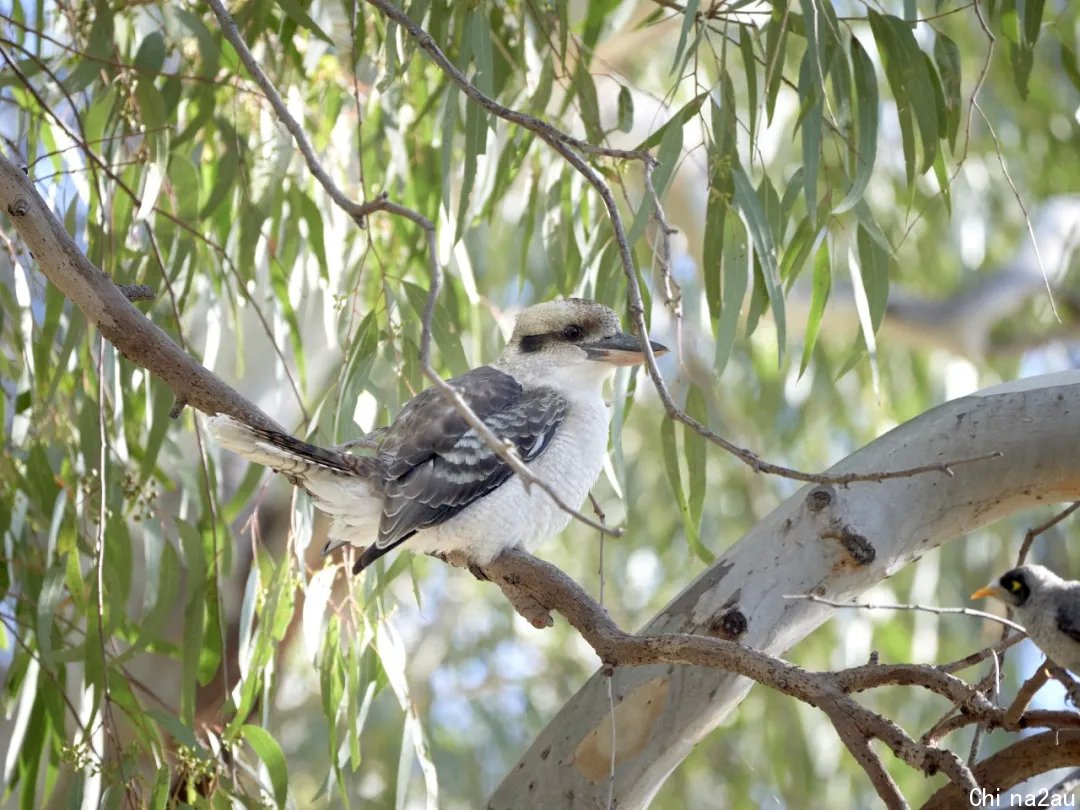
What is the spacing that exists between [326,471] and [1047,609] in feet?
3.34

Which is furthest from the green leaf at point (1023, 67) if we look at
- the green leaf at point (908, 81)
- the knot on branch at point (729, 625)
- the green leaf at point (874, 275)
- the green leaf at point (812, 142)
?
the knot on branch at point (729, 625)

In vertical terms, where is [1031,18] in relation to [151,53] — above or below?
below

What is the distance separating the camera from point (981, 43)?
17.7ft

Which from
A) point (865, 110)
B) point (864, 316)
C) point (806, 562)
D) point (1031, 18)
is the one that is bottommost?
point (806, 562)

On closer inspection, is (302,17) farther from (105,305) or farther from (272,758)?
(272,758)

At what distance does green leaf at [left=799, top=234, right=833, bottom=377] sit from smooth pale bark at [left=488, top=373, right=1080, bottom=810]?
0.70ft

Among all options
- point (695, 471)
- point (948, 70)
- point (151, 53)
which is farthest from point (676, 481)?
point (151, 53)

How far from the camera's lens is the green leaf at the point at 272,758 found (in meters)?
2.15

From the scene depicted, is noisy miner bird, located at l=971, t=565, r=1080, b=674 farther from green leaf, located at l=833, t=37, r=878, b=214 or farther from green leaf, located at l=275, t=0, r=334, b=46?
green leaf, located at l=275, t=0, r=334, b=46

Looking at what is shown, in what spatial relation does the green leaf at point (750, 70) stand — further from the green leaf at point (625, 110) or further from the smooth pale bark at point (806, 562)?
the smooth pale bark at point (806, 562)

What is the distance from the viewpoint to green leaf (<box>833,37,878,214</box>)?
1953 mm

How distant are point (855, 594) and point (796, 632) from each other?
0.11 meters

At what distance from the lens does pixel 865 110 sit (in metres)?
2.09

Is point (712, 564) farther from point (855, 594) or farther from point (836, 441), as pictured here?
point (836, 441)
